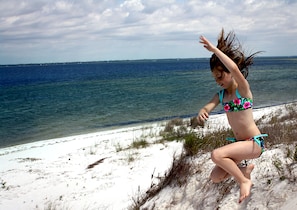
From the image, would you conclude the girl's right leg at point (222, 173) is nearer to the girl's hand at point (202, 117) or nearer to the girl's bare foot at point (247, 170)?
the girl's bare foot at point (247, 170)

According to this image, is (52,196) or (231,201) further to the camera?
(52,196)

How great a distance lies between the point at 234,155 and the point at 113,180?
15.6 feet

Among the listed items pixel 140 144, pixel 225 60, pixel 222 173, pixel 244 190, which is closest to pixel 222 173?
pixel 222 173

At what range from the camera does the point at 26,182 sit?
8.21m

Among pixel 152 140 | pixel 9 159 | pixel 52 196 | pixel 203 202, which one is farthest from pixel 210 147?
pixel 9 159

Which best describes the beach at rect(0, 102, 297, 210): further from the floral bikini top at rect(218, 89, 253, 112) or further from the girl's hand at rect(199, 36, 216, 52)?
the girl's hand at rect(199, 36, 216, 52)

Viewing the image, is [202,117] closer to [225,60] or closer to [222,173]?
[225,60]

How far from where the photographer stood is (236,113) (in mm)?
3242

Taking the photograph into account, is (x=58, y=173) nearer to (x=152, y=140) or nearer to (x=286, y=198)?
(x=152, y=140)

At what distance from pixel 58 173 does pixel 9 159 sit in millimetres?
3509

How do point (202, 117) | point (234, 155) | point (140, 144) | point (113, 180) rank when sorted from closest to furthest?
point (202, 117), point (234, 155), point (113, 180), point (140, 144)

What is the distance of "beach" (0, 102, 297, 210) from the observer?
4.10 meters

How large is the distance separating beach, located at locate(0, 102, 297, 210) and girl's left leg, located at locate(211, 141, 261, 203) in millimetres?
760

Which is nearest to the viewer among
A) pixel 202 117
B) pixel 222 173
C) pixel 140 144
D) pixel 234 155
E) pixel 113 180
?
pixel 202 117
